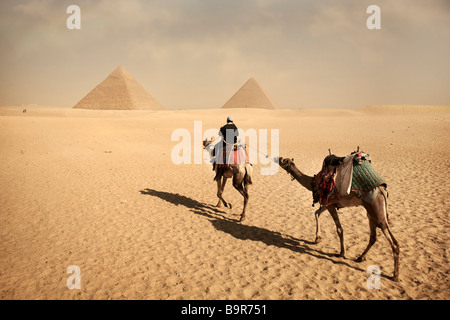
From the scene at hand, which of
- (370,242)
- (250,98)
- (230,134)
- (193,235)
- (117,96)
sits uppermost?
(250,98)

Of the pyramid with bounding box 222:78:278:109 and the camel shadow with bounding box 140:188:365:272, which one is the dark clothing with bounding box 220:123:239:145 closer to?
the camel shadow with bounding box 140:188:365:272

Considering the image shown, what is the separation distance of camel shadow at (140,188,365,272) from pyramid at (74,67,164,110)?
57783 millimetres

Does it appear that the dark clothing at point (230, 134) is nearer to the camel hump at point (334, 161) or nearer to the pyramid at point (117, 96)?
the camel hump at point (334, 161)

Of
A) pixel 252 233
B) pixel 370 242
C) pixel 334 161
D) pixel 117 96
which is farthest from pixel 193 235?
pixel 117 96

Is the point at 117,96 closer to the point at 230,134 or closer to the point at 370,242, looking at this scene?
the point at 230,134

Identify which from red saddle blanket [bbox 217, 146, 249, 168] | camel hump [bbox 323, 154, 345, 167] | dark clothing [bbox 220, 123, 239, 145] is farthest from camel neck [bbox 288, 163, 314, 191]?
dark clothing [bbox 220, 123, 239, 145]

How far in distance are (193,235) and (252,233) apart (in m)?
1.41

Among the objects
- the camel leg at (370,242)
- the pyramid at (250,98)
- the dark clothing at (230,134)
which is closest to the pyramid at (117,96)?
the pyramid at (250,98)

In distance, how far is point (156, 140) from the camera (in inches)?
768

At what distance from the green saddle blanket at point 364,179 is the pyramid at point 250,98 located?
71628mm

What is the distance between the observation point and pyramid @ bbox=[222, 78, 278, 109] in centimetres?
7562

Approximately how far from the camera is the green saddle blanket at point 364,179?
4.01m

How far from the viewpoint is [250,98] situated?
254 ft

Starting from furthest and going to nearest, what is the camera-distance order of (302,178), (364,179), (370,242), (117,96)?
(117,96) → (302,178) → (370,242) → (364,179)
